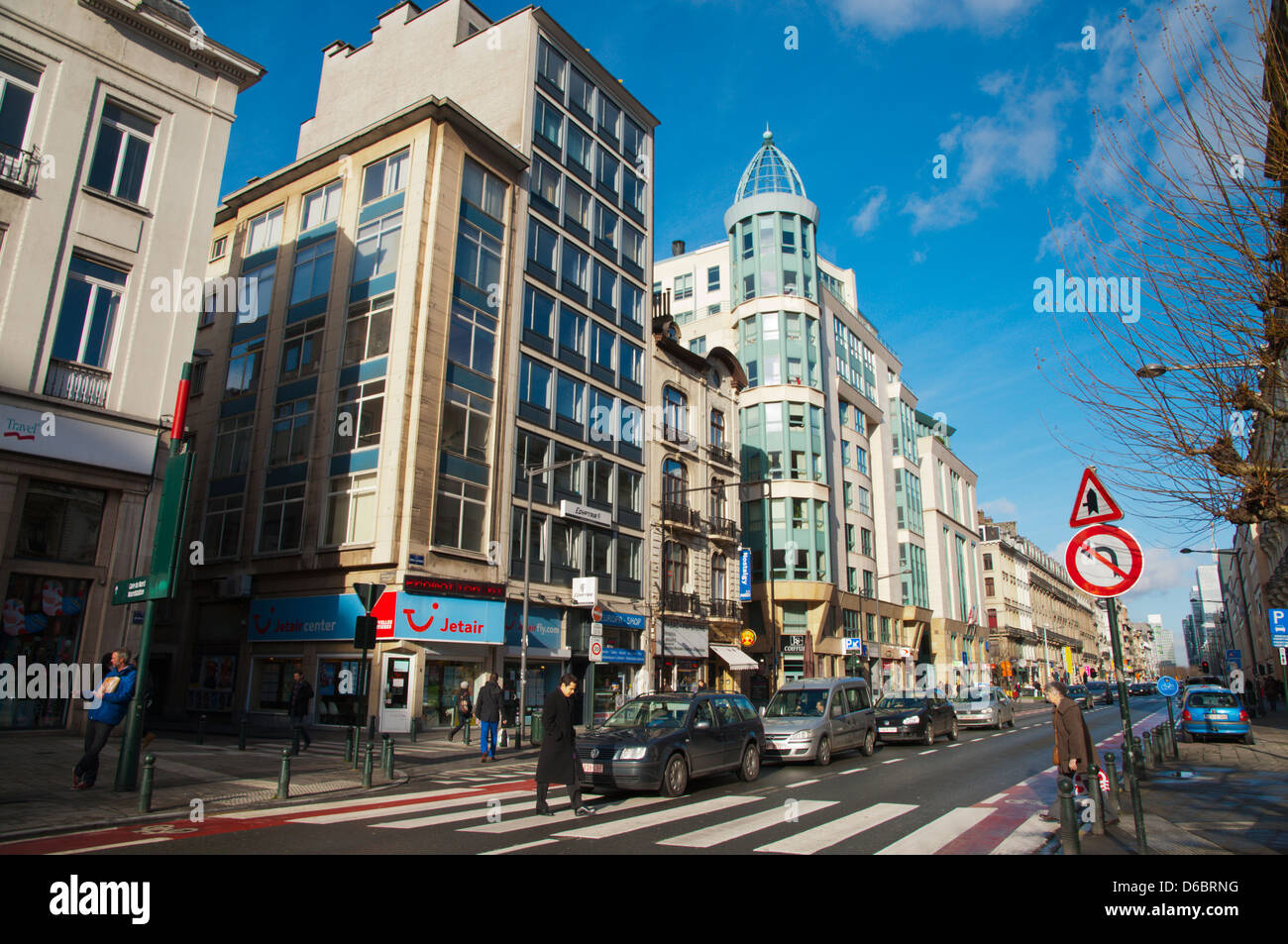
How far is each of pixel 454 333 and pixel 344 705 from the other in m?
12.6

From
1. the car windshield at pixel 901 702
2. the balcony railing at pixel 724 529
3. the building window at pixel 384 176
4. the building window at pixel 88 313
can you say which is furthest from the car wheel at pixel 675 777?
the balcony railing at pixel 724 529

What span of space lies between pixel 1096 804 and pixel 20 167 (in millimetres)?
21327

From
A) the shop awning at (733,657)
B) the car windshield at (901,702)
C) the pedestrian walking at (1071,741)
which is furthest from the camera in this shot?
the shop awning at (733,657)

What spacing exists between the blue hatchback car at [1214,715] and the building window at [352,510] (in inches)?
1013

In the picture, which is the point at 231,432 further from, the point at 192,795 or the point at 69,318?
the point at 192,795

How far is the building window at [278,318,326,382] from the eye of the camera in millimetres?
28359

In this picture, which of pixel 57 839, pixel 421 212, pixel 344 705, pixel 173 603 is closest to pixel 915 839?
pixel 57 839

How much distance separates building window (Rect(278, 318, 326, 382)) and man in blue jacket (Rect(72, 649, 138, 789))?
58.5ft

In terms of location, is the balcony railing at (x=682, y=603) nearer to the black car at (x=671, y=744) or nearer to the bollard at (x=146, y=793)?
the black car at (x=671, y=744)

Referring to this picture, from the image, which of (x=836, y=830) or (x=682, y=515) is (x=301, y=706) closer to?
(x=836, y=830)

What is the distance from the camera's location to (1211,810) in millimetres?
10602

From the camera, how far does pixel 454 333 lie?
27.1 meters

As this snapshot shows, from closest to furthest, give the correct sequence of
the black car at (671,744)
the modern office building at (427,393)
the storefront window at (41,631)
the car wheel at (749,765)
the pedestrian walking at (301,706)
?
1. the black car at (671,744)
2. the car wheel at (749,765)
3. the storefront window at (41,631)
4. the pedestrian walking at (301,706)
5. the modern office building at (427,393)

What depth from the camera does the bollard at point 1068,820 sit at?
734 centimetres
